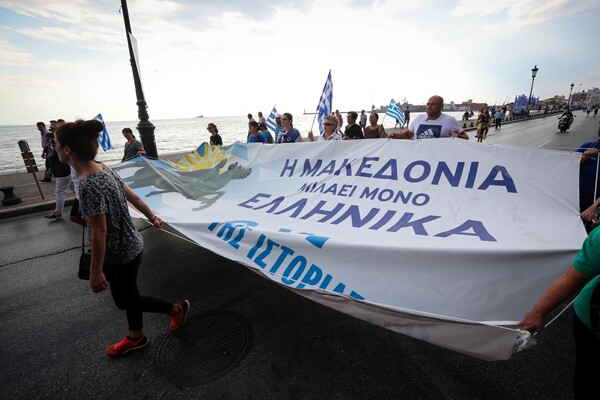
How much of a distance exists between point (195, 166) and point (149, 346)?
3754 mm

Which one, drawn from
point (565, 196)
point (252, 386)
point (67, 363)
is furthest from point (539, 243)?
point (67, 363)

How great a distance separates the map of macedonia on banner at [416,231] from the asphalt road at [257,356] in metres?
0.71

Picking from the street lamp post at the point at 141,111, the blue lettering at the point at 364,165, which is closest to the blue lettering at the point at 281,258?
the blue lettering at the point at 364,165

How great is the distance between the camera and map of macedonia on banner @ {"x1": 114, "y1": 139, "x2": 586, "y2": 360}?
1824mm

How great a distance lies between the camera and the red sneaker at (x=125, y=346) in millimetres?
2588

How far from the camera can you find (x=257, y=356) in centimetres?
252

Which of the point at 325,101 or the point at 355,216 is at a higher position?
the point at 325,101

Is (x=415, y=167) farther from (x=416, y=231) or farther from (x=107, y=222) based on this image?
(x=107, y=222)

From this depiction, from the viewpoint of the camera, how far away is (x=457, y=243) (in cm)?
210

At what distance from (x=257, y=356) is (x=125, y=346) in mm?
1254

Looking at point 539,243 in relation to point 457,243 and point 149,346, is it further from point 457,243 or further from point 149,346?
point 149,346

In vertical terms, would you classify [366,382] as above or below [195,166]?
below

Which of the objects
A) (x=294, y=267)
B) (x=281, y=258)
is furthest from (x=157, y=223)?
(x=294, y=267)

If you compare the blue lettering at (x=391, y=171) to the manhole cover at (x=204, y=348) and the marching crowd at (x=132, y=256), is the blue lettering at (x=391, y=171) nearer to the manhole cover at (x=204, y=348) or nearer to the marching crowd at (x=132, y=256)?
the marching crowd at (x=132, y=256)
